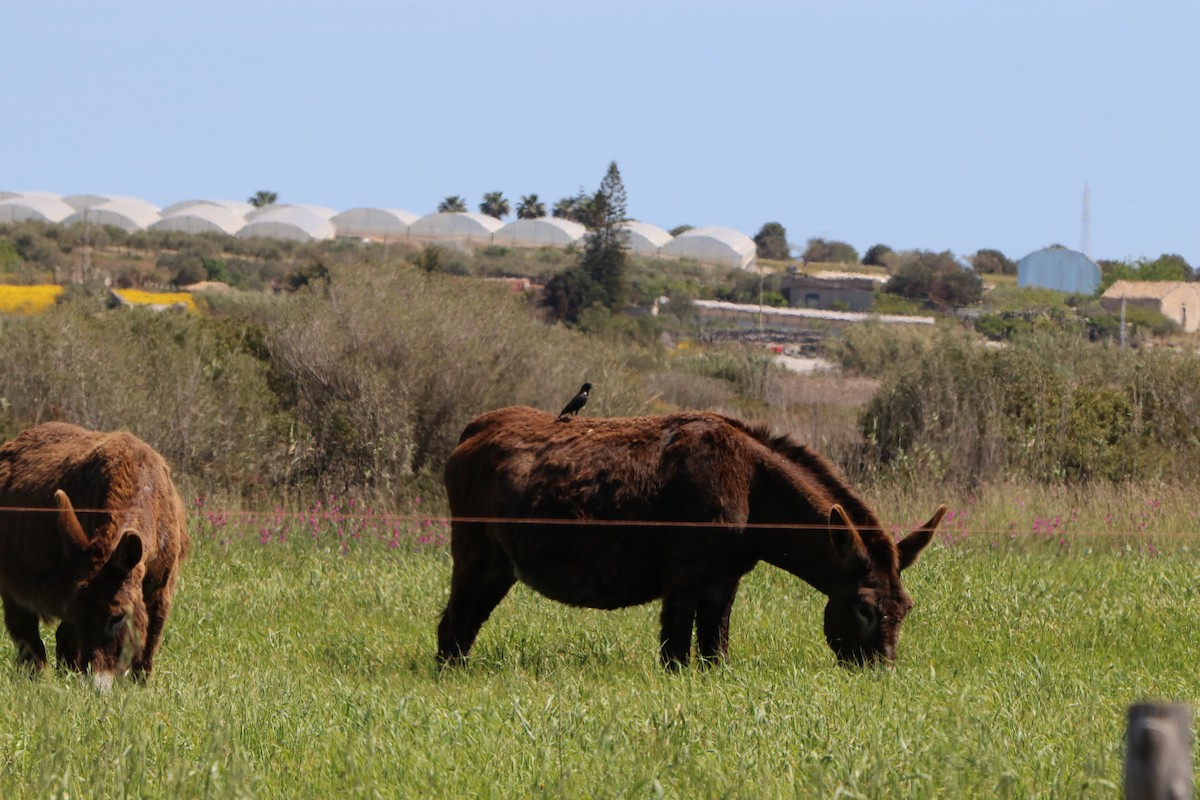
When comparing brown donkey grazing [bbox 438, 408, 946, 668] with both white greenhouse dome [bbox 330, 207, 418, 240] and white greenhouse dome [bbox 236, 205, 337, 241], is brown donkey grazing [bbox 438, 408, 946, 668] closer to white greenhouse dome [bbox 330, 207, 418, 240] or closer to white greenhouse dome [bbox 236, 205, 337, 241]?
white greenhouse dome [bbox 236, 205, 337, 241]

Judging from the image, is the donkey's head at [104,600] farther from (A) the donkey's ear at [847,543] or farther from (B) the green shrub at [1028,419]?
(B) the green shrub at [1028,419]

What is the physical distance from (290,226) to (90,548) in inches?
3965

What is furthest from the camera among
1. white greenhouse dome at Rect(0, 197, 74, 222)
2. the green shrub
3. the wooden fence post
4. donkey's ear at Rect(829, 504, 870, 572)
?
white greenhouse dome at Rect(0, 197, 74, 222)

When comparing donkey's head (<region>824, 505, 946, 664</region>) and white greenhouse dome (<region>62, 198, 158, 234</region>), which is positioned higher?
white greenhouse dome (<region>62, 198, 158, 234</region>)

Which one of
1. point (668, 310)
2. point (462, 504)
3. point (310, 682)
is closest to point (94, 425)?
point (462, 504)

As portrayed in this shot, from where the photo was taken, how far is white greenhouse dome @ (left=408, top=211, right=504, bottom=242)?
4400 inches

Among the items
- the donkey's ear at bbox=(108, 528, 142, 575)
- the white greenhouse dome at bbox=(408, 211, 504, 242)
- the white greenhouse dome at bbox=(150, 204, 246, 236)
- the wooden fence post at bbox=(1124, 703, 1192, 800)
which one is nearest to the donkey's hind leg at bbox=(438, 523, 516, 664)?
the donkey's ear at bbox=(108, 528, 142, 575)

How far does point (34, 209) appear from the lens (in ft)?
357

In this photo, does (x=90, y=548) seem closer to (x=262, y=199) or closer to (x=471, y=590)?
(x=471, y=590)

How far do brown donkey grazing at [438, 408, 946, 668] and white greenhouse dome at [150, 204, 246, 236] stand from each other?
98321mm

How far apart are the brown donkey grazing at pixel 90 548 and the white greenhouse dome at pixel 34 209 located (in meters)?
103

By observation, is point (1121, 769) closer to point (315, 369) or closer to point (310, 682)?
point (310, 682)

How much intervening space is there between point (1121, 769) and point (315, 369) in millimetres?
16429

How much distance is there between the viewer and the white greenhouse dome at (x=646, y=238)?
361 feet
